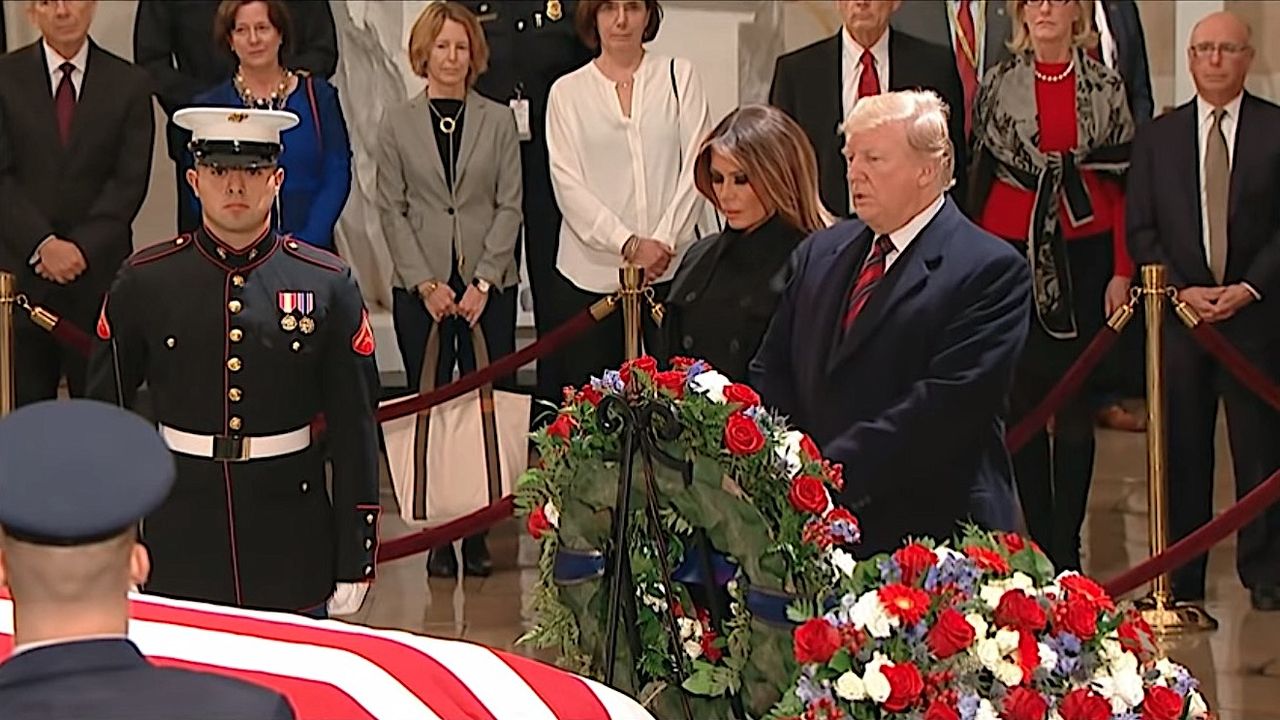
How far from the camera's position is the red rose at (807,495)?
12.5 ft

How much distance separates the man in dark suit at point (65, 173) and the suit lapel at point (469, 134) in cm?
94

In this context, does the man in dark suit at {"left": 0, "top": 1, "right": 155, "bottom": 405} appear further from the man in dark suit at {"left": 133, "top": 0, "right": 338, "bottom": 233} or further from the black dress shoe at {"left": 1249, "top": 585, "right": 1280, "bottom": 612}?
the black dress shoe at {"left": 1249, "top": 585, "right": 1280, "bottom": 612}

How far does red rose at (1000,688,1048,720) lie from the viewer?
124 inches

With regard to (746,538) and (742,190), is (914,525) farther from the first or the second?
(742,190)

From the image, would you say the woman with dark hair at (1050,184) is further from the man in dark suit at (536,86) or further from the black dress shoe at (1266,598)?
the man in dark suit at (536,86)

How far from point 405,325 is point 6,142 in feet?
4.28

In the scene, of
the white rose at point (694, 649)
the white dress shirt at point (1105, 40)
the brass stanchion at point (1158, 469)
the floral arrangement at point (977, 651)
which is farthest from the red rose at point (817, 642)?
the white dress shirt at point (1105, 40)

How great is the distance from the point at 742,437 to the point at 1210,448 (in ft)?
10.4

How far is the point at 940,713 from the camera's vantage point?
316 centimetres

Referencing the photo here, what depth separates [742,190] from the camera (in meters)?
5.38

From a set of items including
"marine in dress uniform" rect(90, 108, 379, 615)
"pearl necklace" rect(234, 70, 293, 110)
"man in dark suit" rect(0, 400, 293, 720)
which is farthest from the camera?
"pearl necklace" rect(234, 70, 293, 110)

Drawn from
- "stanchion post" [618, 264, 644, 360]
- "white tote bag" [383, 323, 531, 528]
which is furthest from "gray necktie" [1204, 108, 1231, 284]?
"white tote bag" [383, 323, 531, 528]

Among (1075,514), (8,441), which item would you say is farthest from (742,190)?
(8,441)

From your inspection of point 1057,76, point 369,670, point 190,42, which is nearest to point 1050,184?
point 1057,76
